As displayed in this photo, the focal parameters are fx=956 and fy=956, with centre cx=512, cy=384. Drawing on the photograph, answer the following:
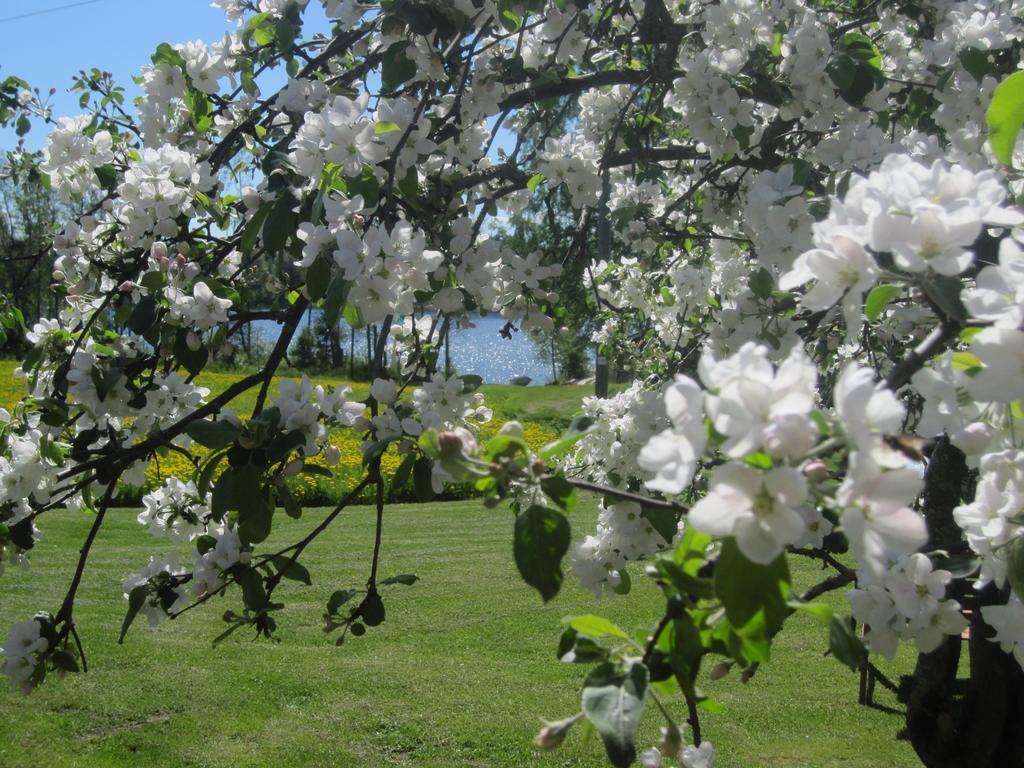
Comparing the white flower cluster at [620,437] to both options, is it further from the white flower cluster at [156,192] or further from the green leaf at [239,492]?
the white flower cluster at [156,192]

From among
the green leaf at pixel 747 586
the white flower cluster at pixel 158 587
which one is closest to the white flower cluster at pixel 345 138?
the white flower cluster at pixel 158 587

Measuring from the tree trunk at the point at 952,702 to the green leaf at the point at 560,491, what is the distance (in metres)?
1.83

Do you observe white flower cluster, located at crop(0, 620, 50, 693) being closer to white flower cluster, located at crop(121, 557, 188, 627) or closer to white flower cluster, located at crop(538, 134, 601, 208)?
white flower cluster, located at crop(121, 557, 188, 627)

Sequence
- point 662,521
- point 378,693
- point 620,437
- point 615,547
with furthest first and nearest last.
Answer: point 378,693, point 620,437, point 615,547, point 662,521

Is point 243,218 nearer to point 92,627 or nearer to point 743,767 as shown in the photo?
point 743,767

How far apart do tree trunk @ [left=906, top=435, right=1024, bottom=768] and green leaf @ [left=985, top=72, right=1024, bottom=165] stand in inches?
62.2

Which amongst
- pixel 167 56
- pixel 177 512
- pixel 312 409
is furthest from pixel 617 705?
pixel 167 56

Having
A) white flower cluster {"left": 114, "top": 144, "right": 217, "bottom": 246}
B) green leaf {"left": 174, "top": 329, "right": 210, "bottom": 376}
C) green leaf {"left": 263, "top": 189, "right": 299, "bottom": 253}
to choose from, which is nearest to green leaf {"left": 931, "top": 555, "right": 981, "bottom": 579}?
green leaf {"left": 263, "top": 189, "right": 299, "bottom": 253}

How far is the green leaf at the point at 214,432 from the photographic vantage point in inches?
60.4

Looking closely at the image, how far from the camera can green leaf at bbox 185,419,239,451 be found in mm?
1533

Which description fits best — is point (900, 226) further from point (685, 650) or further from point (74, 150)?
point (74, 150)

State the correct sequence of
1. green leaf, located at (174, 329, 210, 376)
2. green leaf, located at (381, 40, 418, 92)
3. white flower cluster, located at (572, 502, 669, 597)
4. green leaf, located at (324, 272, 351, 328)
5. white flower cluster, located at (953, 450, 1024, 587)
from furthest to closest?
white flower cluster, located at (572, 502, 669, 597) → green leaf, located at (381, 40, 418, 92) → green leaf, located at (174, 329, 210, 376) → green leaf, located at (324, 272, 351, 328) → white flower cluster, located at (953, 450, 1024, 587)

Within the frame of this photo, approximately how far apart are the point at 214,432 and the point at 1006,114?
1.20 m

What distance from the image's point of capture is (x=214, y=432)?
1.54 metres
